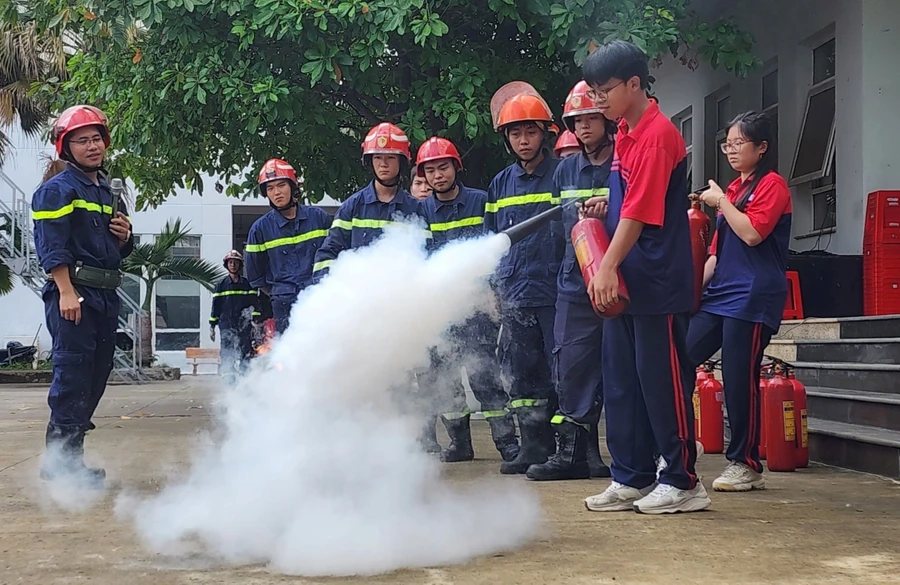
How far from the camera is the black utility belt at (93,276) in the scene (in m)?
5.55

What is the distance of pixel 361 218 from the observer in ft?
21.3

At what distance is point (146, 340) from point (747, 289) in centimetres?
1860

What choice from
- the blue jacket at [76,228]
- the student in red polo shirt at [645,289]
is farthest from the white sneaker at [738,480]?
the blue jacket at [76,228]

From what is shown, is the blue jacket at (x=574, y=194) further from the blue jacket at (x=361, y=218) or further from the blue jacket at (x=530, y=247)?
the blue jacket at (x=361, y=218)

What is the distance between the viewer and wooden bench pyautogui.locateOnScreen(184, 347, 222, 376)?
24.5m

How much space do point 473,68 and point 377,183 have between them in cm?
310

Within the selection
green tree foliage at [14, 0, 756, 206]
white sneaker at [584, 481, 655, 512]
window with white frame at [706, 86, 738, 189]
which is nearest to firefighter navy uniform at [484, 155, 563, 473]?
white sneaker at [584, 481, 655, 512]

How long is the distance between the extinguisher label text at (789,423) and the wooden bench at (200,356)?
64.8 ft

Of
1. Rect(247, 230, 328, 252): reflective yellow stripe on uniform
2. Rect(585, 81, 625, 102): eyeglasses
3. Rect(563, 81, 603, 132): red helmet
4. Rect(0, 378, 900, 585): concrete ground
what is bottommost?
Rect(0, 378, 900, 585): concrete ground

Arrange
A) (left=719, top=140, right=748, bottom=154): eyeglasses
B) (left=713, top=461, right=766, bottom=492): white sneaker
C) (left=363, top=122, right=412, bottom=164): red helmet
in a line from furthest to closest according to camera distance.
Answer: (left=363, top=122, right=412, bottom=164): red helmet → (left=719, top=140, right=748, bottom=154): eyeglasses → (left=713, top=461, right=766, bottom=492): white sneaker

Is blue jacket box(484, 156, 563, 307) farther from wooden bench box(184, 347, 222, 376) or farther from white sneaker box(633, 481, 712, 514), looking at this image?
wooden bench box(184, 347, 222, 376)

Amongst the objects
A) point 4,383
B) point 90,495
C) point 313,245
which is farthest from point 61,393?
point 4,383

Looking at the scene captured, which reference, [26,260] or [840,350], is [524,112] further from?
[26,260]

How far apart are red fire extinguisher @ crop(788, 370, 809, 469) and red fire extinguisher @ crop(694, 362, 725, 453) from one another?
824 mm
